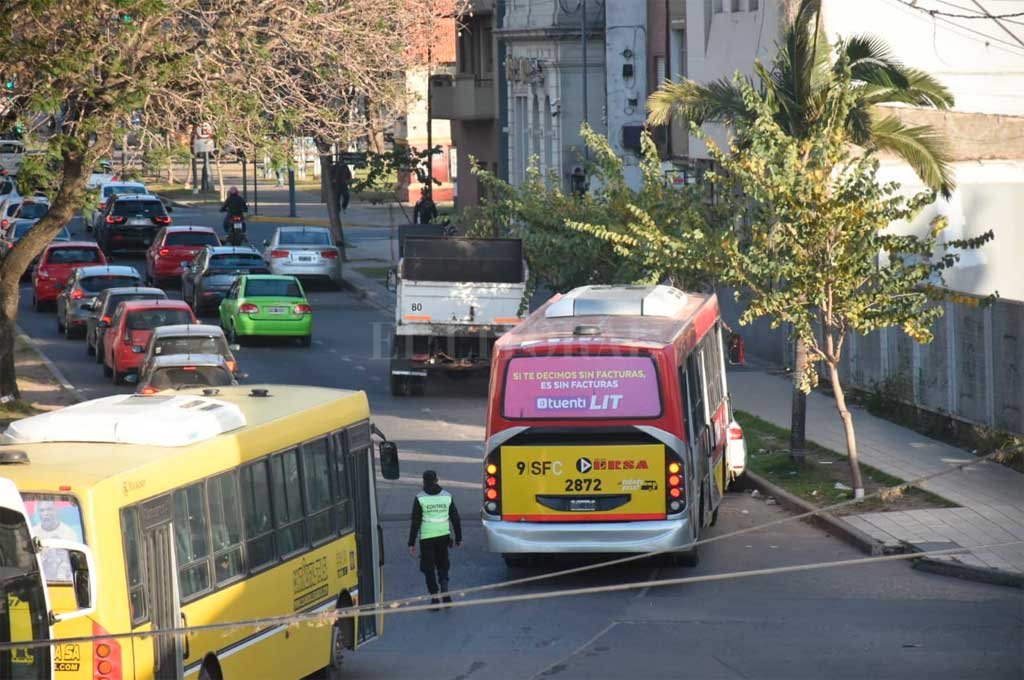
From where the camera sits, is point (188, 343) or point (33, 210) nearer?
point (188, 343)

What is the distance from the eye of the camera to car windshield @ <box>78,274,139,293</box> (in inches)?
1570

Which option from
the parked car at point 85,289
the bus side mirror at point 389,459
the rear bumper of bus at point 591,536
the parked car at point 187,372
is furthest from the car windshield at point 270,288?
the bus side mirror at point 389,459

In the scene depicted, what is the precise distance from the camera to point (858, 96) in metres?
22.6

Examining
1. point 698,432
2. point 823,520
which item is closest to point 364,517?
point 698,432

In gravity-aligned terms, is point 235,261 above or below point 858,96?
below

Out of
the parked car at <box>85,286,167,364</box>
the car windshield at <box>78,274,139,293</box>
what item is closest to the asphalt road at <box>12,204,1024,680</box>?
the parked car at <box>85,286,167,364</box>

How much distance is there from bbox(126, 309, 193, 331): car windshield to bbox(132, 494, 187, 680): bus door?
21783mm

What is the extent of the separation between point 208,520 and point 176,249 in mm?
37173

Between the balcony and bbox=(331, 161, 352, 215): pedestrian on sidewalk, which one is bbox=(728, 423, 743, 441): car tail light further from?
the balcony

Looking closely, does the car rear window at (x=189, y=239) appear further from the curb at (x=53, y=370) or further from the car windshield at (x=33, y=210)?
the car windshield at (x=33, y=210)

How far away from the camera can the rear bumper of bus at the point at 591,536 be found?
17797mm

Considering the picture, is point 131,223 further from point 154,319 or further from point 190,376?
point 190,376

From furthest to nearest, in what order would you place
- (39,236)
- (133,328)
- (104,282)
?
(104,282) < (133,328) < (39,236)

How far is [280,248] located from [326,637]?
3479 cm
